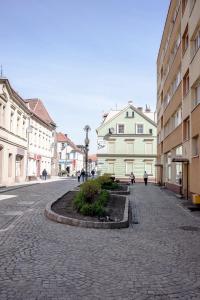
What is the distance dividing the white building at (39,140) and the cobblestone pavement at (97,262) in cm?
3224

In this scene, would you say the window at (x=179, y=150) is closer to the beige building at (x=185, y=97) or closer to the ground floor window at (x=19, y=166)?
the beige building at (x=185, y=97)

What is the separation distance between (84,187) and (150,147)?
43339mm

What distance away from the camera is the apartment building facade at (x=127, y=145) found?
5659cm

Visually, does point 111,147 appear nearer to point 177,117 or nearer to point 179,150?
point 177,117

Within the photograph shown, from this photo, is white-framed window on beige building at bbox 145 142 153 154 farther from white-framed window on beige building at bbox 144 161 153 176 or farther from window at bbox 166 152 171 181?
window at bbox 166 152 171 181

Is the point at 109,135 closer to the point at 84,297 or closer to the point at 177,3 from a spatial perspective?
the point at 177,3

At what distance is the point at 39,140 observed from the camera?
48.7m

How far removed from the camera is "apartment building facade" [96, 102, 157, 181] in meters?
56.6

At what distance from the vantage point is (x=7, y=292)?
5180 mm

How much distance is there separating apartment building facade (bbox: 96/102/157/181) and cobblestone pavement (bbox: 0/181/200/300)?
44.6 metres

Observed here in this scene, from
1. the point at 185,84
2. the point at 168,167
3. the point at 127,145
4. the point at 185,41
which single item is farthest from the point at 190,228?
the point at 127,145

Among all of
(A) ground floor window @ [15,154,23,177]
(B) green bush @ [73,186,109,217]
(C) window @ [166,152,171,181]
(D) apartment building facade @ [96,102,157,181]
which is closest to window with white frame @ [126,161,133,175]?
(D) apartment building facade @ [96,102,157,181]

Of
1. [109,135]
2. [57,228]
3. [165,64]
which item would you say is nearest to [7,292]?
[57,228]

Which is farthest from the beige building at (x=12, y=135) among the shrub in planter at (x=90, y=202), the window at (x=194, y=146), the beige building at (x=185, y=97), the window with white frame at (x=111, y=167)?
the window with white frame at (x=111, y=167)
